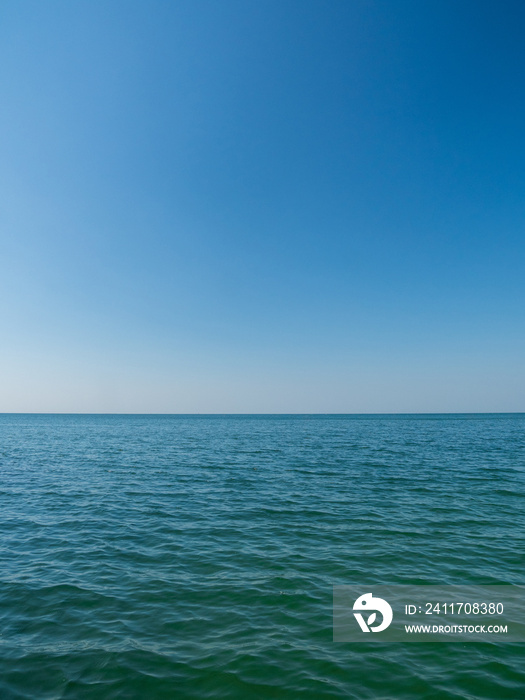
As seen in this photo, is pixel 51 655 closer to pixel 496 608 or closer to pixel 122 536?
pixel 122 536

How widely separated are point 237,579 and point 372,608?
14.1 ft

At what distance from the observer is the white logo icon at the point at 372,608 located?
9.79 metres

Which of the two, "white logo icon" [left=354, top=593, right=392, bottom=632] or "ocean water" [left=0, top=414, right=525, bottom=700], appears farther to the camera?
"white logo icon" [left=354, top=593, right=392, bottom=632]

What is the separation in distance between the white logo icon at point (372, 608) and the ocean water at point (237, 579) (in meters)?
0.83

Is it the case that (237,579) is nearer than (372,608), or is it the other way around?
(372,608)

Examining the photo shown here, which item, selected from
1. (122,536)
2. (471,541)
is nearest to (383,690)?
(471,541)

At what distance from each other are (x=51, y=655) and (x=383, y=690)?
7361 millimetres

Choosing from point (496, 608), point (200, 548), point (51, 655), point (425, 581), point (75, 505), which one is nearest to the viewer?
point (51, 655)

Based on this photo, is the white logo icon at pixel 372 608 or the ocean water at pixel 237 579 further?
the white logo icon at pixel 372 608

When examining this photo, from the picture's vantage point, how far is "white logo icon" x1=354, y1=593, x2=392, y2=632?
979cm

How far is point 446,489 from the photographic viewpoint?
25.0m

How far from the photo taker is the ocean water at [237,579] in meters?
7.84

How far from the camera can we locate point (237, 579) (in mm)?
12242

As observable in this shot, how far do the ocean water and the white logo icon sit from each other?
32.8 inches
